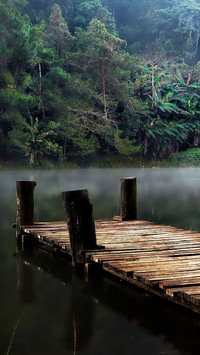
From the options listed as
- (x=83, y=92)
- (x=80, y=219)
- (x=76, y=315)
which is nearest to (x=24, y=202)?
(x=80, y=219)

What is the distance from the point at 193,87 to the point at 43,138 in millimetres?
12321

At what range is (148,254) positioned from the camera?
19.2 feet

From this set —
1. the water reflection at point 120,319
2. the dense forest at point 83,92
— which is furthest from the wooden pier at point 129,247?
the dense forest at point 83,92

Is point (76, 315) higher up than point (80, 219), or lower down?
lower down

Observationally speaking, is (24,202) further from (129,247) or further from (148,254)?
(148,254)

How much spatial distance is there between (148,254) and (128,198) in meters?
3.09

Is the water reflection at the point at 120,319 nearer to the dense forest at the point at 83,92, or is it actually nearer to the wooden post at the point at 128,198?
the wooden post at the point at 128,198

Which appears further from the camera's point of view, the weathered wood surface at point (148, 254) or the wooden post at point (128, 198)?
the wooden post at point (128, 198)

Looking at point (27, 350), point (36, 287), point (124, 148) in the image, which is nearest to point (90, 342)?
point (27, 350)

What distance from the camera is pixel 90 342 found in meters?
3.92

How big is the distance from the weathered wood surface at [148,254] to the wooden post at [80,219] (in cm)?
13

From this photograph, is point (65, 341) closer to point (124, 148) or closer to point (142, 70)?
point (124, 148)

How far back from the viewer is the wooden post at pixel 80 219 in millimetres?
5973

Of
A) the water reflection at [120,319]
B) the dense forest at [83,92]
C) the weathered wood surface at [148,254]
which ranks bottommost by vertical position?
the water reflection at [120,319]
